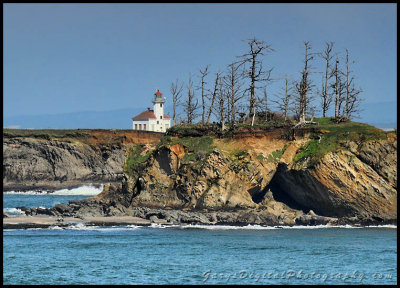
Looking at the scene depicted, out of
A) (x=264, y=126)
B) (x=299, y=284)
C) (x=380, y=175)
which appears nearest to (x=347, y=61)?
(x=264, y=126)

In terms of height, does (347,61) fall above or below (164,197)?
above

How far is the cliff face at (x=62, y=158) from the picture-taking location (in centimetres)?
13450

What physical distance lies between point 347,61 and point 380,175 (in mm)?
18728

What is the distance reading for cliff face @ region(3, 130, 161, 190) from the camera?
134500mm

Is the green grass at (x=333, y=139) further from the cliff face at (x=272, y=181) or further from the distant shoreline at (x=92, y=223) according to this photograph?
the distant shoreline at (x=92, y=223)

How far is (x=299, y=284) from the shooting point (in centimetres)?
3831

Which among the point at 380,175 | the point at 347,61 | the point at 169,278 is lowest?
the point at 169,278

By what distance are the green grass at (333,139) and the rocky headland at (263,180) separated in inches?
3.4

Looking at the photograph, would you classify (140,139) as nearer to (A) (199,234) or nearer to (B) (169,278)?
(A) (199,234)

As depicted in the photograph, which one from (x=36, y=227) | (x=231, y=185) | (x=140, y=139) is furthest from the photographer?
(x=140, y=139)

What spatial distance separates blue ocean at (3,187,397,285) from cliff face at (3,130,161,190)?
77565 millimetres

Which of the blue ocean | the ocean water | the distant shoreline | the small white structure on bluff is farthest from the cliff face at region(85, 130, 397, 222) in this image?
the small white structure on bluff

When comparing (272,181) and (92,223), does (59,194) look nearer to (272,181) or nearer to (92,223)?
(272,181)

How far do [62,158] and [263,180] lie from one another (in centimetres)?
7760
